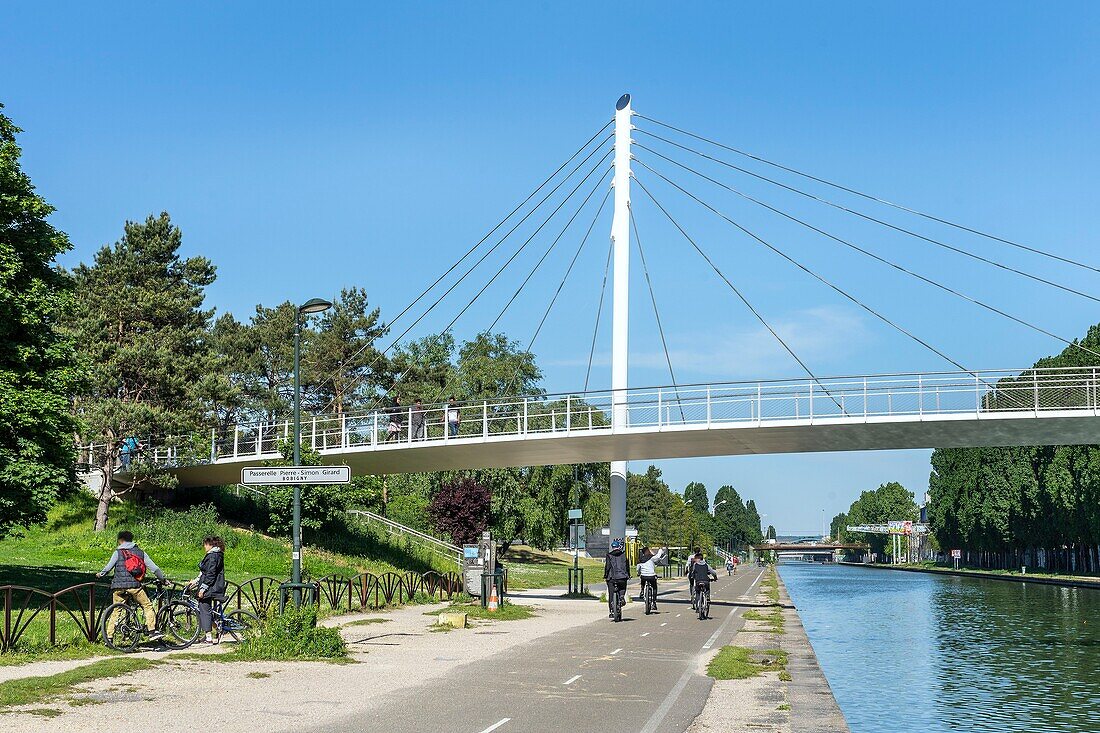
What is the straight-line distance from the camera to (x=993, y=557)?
104125 millimetres

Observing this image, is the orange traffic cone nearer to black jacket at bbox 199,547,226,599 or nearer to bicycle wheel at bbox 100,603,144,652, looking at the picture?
black jacket at bbox 199,547,226,599

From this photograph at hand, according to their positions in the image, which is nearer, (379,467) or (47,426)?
(47,426)

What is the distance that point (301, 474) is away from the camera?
Result: 18.9 meters

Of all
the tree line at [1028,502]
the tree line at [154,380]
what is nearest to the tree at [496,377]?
the tree line at [154,380]

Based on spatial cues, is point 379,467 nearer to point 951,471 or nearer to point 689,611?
point 689,611

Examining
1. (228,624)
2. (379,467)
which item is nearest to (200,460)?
(379,467)

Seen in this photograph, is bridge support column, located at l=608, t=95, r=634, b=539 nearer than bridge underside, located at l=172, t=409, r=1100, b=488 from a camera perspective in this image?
No

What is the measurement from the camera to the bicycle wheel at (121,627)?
679 inches

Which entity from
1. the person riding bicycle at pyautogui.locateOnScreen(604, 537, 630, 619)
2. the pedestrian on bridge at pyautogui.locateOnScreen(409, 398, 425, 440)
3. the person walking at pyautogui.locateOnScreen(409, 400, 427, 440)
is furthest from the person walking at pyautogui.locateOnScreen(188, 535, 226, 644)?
the person walking at pyautogui.locateOnScreen(409, 400, 427, 440)

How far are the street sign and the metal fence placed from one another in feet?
6.91

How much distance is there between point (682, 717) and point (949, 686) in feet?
26.6

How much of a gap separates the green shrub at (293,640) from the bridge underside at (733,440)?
65.9 feet

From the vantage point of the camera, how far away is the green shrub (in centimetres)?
1747

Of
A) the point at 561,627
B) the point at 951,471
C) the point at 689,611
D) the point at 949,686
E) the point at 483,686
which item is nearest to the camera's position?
the point at 483,686
